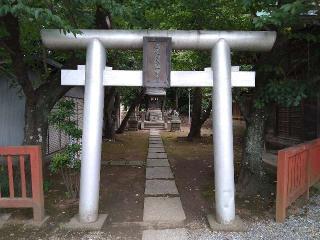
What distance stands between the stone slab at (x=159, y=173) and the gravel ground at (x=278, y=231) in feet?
12.2

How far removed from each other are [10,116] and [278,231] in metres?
8.17

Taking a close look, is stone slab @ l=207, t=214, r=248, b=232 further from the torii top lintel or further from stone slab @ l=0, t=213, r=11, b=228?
stone slab @ l=0, t=213, r=11, b=228

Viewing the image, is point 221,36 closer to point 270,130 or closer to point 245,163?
point 245,163

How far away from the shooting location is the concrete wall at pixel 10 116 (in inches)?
432

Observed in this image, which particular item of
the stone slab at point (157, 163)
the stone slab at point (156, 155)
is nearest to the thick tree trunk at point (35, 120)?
the stone slab at point (157, 163)

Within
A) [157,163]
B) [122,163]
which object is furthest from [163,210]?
[122,163]

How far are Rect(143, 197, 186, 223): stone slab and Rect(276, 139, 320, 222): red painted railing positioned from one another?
170 cm

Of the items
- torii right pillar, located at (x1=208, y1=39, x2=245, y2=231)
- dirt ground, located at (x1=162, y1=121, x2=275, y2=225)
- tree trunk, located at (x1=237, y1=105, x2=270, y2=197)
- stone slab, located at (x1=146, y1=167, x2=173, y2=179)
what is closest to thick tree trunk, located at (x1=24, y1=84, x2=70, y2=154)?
stone slab, located at (x1=146, y1=167, x2=173, y2=179)

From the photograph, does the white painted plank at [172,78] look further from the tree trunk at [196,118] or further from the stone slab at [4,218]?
the tree trunk at [196,118]

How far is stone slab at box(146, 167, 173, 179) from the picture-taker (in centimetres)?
980

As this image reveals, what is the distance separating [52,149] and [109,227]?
673cm

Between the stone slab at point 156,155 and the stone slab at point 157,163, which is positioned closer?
→ the stone slab at point 157,163

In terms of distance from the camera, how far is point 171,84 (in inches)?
256

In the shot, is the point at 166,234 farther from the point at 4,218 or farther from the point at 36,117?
the point at 36,117
